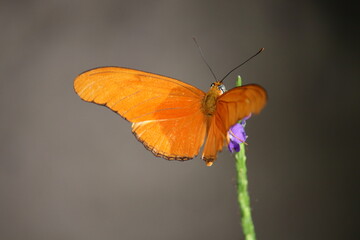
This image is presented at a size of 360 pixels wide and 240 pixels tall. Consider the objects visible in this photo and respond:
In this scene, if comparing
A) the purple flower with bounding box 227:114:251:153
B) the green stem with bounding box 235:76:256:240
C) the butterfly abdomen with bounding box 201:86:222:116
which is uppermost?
the butterfly abdomen with bounding box 201:86:222:116

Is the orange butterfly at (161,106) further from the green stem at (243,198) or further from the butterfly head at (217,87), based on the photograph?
the green stem at (243,198)

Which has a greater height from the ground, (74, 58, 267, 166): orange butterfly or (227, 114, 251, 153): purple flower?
(74, 58, 267, 166): orange butterfly

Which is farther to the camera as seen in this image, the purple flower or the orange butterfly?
the orange butterfly

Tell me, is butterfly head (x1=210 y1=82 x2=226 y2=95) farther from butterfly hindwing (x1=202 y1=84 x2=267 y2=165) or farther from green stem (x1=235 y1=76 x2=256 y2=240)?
green stem (x1=235 y1=76 x2=256 y2=240)

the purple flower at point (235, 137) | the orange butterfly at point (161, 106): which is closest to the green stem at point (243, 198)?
the purple flower at point (235, 137)

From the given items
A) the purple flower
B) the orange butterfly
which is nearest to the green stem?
the purple flower

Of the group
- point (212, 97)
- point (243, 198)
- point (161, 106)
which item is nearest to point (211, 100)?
point (212, 97)

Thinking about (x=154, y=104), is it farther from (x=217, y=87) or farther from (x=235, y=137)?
(x=235, y=137)

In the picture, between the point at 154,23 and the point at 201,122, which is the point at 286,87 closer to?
the point at 154,23
